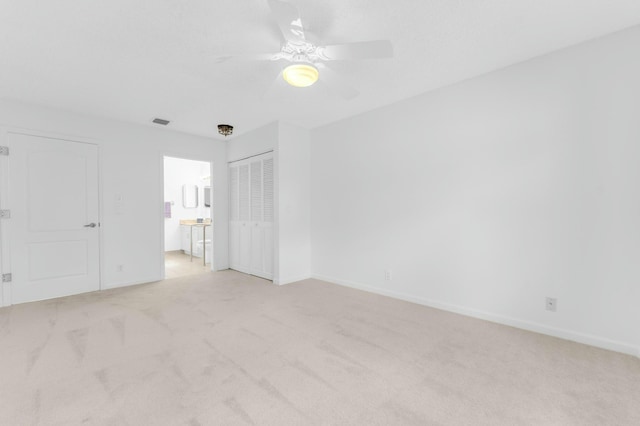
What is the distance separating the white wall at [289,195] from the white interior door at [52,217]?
2368mm

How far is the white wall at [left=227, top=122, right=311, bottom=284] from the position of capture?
4.31 metres

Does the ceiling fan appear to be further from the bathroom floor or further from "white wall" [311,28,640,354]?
the bathroom floor

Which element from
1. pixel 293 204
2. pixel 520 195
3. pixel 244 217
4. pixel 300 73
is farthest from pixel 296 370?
pixel 244 217

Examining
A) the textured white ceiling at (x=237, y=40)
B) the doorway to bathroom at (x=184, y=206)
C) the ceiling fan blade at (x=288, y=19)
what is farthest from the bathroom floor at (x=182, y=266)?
the ceiling fan blade at (x=288, y=19)

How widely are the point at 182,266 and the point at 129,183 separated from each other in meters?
2.06

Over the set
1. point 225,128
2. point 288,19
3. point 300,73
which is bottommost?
point 300,73

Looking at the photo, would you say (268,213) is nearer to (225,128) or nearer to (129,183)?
(225,128)

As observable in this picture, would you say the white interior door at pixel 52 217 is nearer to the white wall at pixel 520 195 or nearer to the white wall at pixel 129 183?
the white wall at pixel 129 183

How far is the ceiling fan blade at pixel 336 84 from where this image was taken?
90.0 inches

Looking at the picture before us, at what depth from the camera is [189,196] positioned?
7672 mm

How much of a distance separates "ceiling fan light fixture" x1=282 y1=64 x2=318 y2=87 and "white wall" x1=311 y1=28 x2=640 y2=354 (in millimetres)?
1809

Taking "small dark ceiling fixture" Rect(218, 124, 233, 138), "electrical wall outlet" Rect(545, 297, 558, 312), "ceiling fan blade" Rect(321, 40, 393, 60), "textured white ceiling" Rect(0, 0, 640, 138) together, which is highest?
"textured white ceiling" Rect(0, 0, 640, 138)

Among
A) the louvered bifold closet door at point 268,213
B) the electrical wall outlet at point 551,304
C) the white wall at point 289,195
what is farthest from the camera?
the louvered bifold closet door at point 268,213

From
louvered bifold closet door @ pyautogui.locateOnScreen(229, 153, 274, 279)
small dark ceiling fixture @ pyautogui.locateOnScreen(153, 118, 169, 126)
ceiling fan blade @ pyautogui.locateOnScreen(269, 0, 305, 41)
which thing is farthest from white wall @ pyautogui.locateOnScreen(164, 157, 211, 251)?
ceiling fan blade @ pyautogui.locateOnScreen(269, 0, 305, 41)
